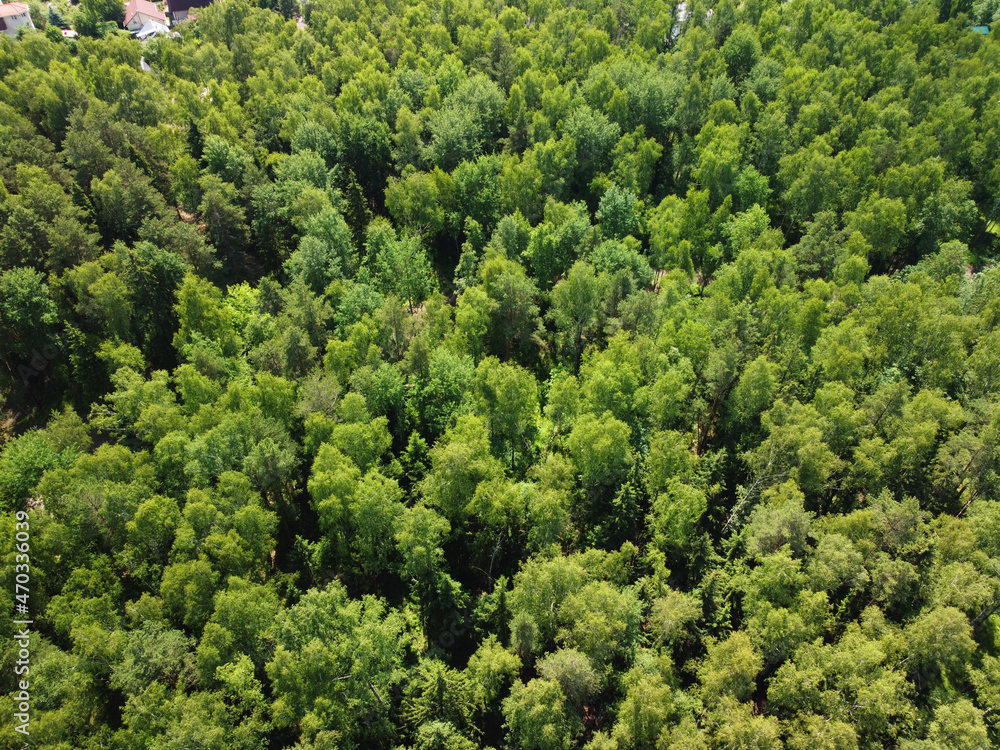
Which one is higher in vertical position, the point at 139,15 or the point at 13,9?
the point at 139,15

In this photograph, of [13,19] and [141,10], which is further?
[141,10]

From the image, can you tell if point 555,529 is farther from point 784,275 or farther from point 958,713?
point 784,275

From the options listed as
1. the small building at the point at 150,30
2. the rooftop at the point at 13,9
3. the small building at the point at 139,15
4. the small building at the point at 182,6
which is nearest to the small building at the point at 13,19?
the rooftop at the point at 13,9

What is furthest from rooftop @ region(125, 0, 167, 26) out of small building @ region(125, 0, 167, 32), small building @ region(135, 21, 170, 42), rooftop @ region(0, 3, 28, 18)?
rooftop @ region(0, 3, 28, 18)

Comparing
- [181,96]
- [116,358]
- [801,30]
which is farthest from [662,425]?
[801,30]

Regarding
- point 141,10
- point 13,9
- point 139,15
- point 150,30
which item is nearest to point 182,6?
point 141,10

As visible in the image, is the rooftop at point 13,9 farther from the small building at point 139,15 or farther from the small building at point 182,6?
the small building at point 182,6

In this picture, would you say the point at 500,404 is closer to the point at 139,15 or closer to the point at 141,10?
the point at 139,15
